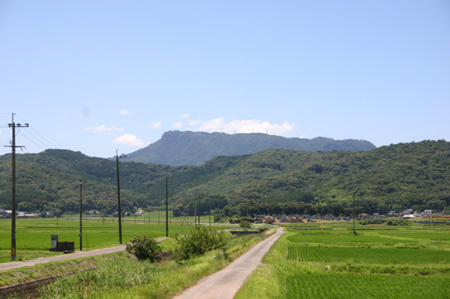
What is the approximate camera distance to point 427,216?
186750 millimetres

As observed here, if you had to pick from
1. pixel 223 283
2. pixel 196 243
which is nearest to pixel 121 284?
pixel 223 283

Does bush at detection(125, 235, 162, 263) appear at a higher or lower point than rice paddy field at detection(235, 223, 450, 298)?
higher

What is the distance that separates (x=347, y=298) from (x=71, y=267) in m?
22.7

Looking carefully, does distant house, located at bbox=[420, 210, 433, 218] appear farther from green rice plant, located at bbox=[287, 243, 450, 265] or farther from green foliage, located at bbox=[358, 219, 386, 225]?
green rice plant, located at bbox=[287, 243, 450, 265]

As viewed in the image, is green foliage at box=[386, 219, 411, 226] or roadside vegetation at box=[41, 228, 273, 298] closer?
roadside vegetation at box=[41, 228, 273, 298]

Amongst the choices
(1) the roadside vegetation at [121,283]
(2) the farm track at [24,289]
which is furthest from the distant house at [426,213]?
(2) the farm track at [24,289]

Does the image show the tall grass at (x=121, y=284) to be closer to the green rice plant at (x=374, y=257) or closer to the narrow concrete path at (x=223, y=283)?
the narrow concrete path at (x=223, y=283)

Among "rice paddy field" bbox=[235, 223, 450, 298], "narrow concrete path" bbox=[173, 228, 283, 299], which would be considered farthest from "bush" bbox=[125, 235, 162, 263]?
"rice paddy field" bbox=[235, 223, 450, 298]

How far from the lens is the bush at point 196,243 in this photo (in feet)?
177

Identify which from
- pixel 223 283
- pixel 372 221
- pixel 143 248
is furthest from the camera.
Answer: pixel 372 221

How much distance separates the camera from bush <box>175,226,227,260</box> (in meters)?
54.1

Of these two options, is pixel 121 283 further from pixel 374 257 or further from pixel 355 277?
pixel 374 257

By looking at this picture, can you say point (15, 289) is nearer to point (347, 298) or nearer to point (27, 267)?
point (27, 267)

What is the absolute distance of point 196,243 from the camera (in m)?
54.2
